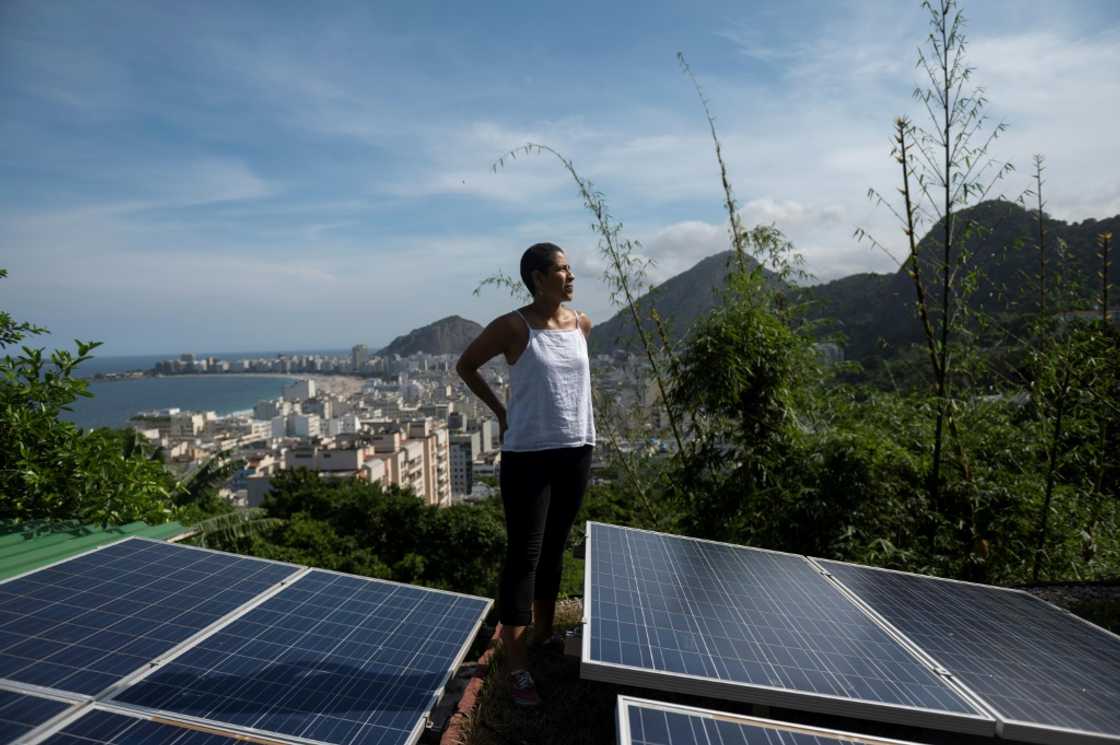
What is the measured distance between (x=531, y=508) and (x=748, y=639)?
0.87 metres

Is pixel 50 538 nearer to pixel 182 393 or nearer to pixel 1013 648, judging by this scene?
pixel 1013 648

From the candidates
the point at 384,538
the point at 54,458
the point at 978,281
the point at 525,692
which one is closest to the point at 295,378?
the point at 384,538

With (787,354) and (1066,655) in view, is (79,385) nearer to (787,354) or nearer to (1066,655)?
(787,354)

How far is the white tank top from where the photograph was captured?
2.33 meters

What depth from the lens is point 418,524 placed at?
39.5 ft

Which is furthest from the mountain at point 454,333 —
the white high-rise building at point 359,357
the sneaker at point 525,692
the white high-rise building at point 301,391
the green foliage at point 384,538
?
the white high-rise building at point 359,357

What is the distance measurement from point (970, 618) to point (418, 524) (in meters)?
10.7

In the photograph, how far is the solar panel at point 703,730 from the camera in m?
1.48

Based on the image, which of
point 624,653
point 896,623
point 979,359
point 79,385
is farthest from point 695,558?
point 79,385

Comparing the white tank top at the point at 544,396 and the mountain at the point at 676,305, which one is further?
the mountain at the point at 676,305

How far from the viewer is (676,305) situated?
425 cm

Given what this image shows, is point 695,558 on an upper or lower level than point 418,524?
upper

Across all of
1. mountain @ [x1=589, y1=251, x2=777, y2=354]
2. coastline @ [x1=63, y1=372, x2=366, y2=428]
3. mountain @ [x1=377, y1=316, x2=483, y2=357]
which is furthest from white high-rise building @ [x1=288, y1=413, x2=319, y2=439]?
mountain @ [x1=589, y1=251, x2=777, y2=354]

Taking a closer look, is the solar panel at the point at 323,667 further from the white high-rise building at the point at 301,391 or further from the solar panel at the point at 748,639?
the white high-rise building at the point at 301,391
